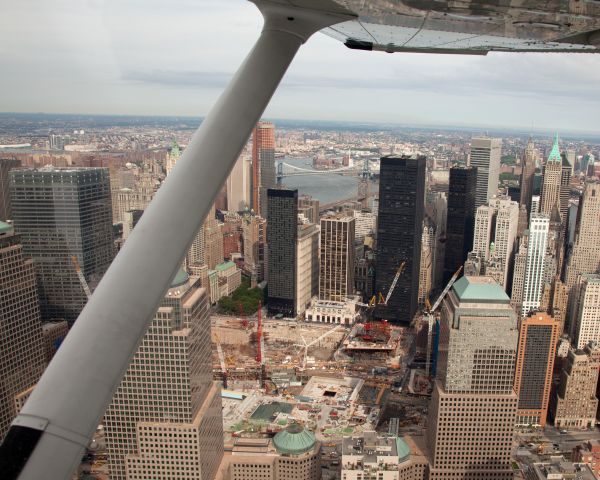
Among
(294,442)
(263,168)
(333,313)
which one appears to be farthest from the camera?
(263,168)

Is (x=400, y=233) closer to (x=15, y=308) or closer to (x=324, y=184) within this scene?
(x=324, y=184)

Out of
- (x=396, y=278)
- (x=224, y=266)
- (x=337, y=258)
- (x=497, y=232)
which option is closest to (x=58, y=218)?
(x=224, y=266)

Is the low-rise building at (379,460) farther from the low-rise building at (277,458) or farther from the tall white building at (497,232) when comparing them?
the tall white building at (497,232)

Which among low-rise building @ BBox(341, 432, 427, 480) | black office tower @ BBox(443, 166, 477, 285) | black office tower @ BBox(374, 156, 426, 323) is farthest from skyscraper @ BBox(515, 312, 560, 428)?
black office tower @ BBox(443, 166, 477, 285)

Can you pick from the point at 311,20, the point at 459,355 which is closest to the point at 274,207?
the point at 459,355

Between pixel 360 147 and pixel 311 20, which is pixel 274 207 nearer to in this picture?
pixel 360 147

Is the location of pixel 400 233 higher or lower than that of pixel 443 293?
higher

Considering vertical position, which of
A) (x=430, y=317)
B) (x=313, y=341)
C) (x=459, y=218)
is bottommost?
(x=313, y=341)
